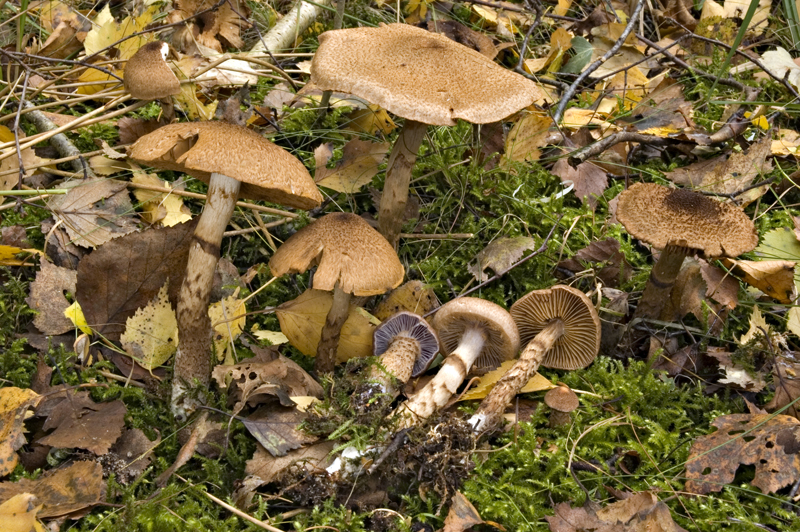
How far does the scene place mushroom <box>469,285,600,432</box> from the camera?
249 centimetres

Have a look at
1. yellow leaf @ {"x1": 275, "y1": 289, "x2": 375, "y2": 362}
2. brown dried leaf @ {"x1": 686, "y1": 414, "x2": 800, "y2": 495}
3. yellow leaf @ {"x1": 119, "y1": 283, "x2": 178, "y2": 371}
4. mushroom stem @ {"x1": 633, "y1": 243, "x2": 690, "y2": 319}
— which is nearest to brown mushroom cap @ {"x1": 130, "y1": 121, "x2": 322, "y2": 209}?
yellow leaf @ {"x1": 275, "y1": 289, "x2": 375, "y2": 362}

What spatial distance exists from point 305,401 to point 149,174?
166 cm

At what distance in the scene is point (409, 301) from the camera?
294cm

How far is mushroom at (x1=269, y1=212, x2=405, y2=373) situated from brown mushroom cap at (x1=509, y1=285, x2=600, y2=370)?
0.67 metres

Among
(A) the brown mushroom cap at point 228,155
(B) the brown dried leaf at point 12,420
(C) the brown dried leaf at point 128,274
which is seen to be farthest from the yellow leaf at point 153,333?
(A) the brown mushroom cap at point 228,155

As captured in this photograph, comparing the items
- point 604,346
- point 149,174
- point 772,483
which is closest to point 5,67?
point 149,174

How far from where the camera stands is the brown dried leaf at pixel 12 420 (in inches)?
87.0

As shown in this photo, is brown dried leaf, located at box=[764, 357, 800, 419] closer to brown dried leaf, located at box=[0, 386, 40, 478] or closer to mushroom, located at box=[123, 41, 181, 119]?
brown dried leaf, located at box=[0, 386, 40, 478]

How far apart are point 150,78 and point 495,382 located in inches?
92.7

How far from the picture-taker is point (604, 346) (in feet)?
9.52

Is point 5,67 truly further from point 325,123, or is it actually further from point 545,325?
point 545,325

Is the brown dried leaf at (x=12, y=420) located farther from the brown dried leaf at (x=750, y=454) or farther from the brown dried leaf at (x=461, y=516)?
the brown dried leaf at (x=750, y=454)

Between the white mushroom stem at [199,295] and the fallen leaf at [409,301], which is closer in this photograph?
the white mushroom stem at [199,295]

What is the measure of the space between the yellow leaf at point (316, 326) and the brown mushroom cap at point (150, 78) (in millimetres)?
1402
